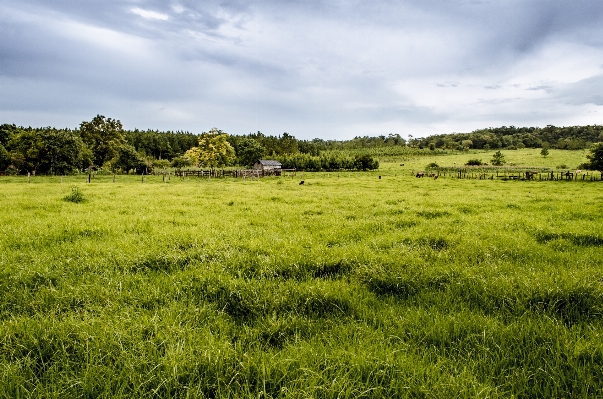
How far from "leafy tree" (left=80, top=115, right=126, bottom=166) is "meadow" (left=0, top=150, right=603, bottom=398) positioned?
94.6 meters

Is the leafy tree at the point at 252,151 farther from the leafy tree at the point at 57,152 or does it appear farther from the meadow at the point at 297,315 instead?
the meadow at the point at 297,315

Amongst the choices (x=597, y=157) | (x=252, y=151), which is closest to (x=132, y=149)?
(x=252, y=151)

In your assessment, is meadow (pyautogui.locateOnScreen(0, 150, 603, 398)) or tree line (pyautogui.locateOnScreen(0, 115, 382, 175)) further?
tree line (pyautogui.locateOnScreen(0, 115, 382, 175))

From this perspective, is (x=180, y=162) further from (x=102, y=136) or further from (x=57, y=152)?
(x=57, y=152)

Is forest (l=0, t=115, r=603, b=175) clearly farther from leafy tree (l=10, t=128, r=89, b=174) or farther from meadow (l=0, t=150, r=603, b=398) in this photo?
meadow (l=0, t=150, r=603, b=398)

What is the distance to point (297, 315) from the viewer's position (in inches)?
160

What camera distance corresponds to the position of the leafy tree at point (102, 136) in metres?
87.2

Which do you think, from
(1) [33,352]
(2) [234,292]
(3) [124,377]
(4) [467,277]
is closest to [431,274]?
(4) [467,277]

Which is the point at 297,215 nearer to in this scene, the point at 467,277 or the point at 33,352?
the point at 467,277

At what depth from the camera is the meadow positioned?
280 centimetres

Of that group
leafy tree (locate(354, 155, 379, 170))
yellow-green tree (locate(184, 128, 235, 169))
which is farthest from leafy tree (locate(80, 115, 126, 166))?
leafy tree (locate(354, 155, 379, 170))

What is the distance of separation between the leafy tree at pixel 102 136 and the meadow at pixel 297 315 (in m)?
94.6

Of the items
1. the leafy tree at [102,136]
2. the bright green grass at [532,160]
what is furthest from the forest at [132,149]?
the bright green grass at [532,160]

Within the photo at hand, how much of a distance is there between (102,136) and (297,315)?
10425 centimetres
